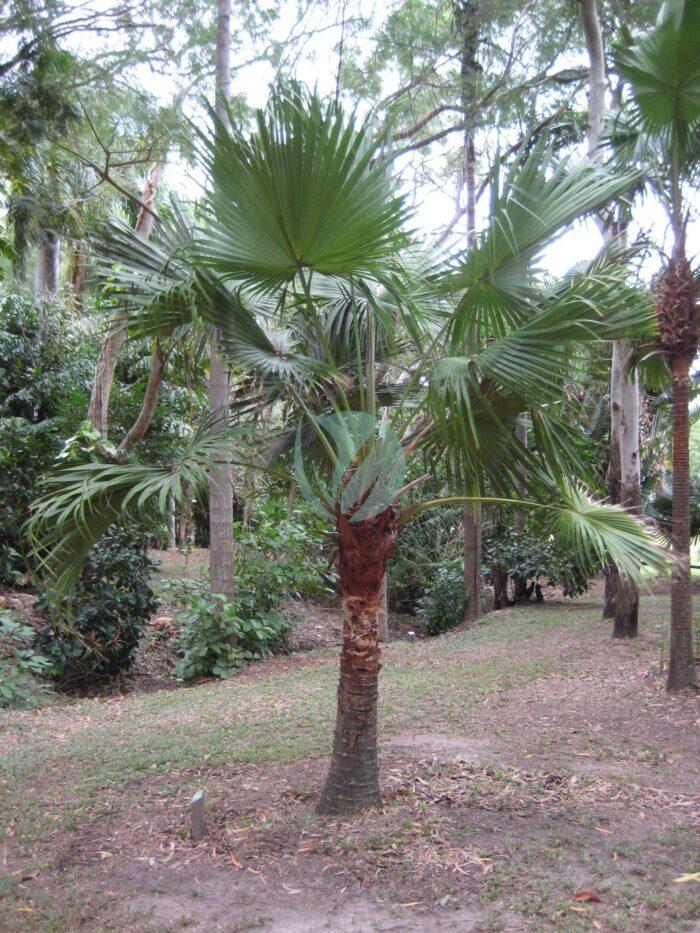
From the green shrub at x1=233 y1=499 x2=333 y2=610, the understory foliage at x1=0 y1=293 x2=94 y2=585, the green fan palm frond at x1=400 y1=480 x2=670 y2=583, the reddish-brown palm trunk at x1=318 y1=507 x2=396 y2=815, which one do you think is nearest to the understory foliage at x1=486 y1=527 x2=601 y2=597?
the green shrub at x1=233 y1=499 x2=333 y2=610

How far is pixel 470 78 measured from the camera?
12461mm

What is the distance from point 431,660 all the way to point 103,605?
4.04m

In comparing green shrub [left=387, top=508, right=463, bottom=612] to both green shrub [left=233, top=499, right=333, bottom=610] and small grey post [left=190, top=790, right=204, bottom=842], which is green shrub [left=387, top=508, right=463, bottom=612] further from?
small grey post [left=190, top=790, right=204, bottom=842]

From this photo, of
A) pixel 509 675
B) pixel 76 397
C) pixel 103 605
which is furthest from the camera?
pixel 76 397

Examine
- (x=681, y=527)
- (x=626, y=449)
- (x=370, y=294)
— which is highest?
(x=370, y=294)

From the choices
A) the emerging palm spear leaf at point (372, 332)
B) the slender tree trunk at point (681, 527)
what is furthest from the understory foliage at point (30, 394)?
the slender tree trunk at point (681, 527)

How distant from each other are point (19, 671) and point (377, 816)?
5262 millimetres

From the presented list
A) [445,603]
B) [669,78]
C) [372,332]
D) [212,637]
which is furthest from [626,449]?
[212,637]

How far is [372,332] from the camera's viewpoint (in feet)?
14.7

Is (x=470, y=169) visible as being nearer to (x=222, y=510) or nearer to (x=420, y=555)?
(x=420, y=555)

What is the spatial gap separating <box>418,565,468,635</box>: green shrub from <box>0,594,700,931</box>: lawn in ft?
17.7

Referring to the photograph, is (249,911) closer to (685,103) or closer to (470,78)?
(685,103)

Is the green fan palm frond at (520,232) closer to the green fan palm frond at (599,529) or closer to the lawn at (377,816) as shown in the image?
the green fan palm frond at (599,529)

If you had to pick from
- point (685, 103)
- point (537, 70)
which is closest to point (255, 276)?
point (685, 103)
